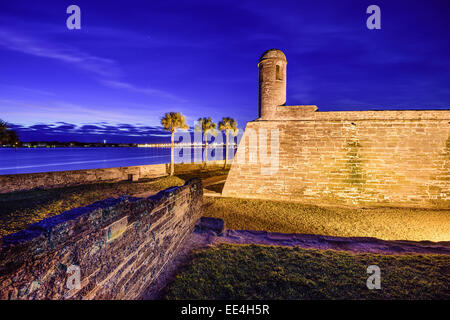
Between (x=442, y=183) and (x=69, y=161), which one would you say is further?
(x=69, y=161)

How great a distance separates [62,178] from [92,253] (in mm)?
15667

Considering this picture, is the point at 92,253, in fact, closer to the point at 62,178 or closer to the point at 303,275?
the point at 303,275

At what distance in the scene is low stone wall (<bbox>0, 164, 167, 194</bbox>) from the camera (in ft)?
40.6

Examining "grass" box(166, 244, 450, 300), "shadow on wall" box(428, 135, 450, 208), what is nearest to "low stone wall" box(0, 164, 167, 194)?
"grass" box(166, 244, 450, 300)

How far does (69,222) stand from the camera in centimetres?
218

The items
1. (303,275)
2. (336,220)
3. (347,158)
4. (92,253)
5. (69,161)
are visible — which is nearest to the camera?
(92,253)

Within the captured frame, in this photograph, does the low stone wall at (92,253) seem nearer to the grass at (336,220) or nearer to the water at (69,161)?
the grass at (336,220)

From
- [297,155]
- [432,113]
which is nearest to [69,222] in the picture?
[297,155]

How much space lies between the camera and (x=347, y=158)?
11141 millimetres

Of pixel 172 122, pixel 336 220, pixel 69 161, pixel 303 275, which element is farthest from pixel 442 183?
pixel 69 161

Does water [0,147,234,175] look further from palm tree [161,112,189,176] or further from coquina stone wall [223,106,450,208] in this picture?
coquina stone wall [223,106,450,208]
